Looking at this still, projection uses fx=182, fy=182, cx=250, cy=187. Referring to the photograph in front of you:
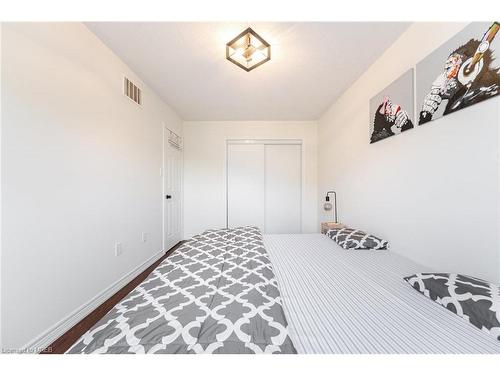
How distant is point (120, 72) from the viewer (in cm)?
187

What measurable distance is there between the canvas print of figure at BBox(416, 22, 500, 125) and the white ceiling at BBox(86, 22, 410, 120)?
51cm

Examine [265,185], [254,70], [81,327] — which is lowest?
[81,327]

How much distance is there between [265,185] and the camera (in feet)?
12.2

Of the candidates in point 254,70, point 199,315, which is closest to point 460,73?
point 254,70

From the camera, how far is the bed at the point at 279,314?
2.04 ft

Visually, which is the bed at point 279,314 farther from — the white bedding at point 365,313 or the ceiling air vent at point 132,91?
the ceiling air vent at point 132,91

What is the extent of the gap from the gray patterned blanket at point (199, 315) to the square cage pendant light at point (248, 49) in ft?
5.55

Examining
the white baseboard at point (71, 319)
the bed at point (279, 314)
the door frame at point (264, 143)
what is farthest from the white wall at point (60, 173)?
the door frame at point (264, 143)

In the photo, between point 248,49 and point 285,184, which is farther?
point 285,184

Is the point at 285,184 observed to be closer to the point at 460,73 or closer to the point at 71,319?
the point at 460,73

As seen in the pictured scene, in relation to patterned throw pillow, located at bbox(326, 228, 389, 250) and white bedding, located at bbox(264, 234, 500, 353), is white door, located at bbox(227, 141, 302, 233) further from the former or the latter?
white bedding, located at bbox(264, 234, 500, 353)

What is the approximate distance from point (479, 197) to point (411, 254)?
0.64m

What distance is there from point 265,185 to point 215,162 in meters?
1.11

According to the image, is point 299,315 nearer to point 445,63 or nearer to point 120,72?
point 445,63
